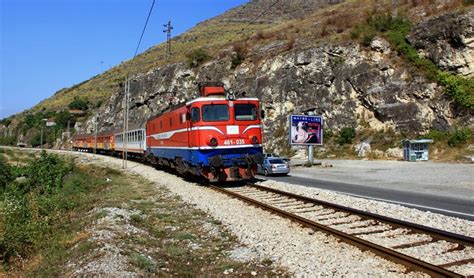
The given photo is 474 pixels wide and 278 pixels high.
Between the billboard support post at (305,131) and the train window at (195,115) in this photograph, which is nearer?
the train window at (195,115)

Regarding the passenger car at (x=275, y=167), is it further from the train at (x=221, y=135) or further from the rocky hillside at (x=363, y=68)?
the train at (x=221, y=135)

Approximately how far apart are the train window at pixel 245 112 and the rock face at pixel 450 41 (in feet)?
86.3

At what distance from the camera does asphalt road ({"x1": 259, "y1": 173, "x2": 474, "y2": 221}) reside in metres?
13.2

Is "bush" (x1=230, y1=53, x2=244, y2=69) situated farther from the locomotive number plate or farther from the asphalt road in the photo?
the locomotive number plate

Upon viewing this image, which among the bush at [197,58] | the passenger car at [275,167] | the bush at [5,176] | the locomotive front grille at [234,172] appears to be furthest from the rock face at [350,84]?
the locomotive front grille at [234,172]

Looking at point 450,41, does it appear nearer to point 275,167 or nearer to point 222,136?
point 275,167

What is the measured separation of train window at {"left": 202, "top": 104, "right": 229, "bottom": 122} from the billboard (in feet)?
58.4

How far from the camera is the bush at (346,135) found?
41062mm

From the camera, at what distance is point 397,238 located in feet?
28.8

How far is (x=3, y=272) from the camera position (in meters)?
9.52

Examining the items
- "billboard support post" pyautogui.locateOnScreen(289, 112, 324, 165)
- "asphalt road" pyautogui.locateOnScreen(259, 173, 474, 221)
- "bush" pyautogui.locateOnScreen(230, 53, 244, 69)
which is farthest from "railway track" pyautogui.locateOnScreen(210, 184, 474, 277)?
"bush" pyautogui.locateOnScreen(230, 53, 244, 69)

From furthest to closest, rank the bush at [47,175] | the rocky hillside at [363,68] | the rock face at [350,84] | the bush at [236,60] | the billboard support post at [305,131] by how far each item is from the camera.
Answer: the bush at [236,60] < the rock face at [350,84] < the rocky hillside at [363,68] < the billboard support post at [305,131] < the bush at [47,175]

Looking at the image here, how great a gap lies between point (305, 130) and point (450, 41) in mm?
15097

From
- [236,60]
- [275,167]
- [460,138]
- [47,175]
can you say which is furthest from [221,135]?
[236,60]
